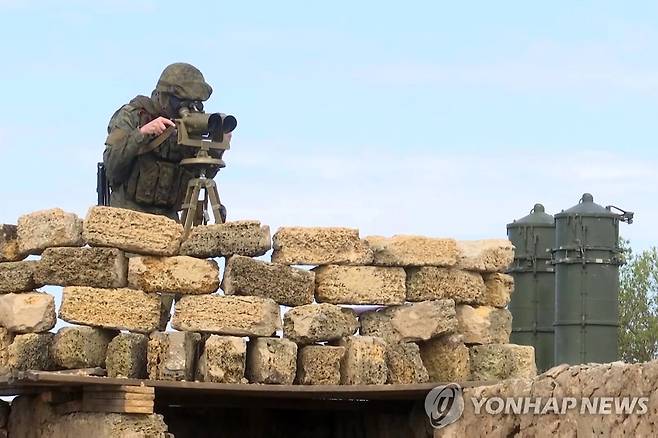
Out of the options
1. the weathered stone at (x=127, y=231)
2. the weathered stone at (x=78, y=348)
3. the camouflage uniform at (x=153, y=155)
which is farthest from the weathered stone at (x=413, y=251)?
the weathered stone at (x=78, y=348)

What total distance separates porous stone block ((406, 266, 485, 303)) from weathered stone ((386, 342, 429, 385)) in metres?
0.44

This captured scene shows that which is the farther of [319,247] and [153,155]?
[153,155]

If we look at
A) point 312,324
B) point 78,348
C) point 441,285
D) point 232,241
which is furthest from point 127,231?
point 441,285

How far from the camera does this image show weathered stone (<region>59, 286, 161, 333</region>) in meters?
11.4

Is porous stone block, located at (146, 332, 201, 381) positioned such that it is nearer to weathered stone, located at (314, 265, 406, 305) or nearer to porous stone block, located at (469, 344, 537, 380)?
weathered stone, located at (314, 265, 406, 305)

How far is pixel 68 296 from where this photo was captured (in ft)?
37.2

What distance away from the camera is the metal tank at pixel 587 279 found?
1622cm

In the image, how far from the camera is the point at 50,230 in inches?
457

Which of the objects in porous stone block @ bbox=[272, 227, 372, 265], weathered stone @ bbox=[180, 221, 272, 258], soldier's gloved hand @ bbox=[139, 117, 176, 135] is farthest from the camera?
soldier's gloved hand @ bbox=[139, 117, 176, 135]

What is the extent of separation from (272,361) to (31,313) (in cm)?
196

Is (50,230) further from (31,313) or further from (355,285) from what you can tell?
A: (355,285)

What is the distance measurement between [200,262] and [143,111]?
6.07ft

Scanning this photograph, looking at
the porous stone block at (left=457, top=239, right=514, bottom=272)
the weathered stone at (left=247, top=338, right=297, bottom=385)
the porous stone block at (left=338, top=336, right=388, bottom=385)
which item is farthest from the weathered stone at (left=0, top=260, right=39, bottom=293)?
the porous stone block at (left=457, top=239, right=514, bottom=272)

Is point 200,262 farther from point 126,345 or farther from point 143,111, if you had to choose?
point 143,111
